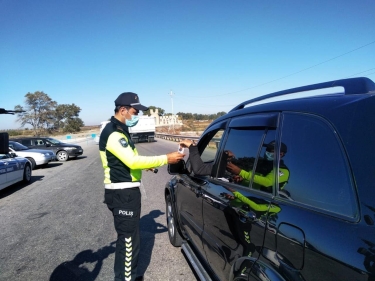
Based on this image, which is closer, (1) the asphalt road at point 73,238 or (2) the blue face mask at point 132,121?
(2) the blue face mask at point 132,121

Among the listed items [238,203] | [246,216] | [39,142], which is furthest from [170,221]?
[39,142]

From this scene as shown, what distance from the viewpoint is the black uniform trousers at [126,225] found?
2.87 metres

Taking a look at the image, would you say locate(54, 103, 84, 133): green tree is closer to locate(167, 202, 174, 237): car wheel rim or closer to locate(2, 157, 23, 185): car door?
locate(2, 157, 23, 185): car door

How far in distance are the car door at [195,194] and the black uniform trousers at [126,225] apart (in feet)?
2.08

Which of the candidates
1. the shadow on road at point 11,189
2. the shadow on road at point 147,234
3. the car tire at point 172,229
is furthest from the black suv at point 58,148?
the car tire at point 172,229

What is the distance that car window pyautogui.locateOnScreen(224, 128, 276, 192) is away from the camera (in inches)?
79.8

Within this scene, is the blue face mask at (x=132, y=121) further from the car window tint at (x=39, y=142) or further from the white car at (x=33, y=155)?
the car window tint at (x=39, y=142)

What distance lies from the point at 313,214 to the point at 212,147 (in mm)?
1868

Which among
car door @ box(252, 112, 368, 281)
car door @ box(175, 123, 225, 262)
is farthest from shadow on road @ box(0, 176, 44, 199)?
car door @ box(252, 112, 368, 281)

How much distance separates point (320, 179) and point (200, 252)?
1897 mm

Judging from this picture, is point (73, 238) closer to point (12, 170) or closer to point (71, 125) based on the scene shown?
point (12, 170)

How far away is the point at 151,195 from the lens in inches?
309

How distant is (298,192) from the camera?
170 cm

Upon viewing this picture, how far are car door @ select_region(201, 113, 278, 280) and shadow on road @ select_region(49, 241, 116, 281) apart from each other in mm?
1755
